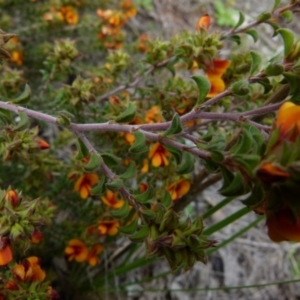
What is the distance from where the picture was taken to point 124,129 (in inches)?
35.6

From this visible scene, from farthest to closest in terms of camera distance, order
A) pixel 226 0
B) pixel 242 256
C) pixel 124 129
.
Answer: pixel 226 0, pixel 242 256, pixel 124 129

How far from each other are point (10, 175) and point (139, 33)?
1.51 m

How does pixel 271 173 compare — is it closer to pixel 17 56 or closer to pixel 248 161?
pixel 248 161

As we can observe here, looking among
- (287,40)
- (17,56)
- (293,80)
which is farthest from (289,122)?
(17,56)

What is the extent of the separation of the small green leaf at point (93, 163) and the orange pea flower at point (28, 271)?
0.25 meters

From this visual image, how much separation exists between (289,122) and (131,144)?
23.3 inches

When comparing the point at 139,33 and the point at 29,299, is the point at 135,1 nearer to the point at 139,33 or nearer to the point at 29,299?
the point at 139,33

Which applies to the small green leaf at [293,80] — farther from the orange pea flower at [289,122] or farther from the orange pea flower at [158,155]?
the orange pea flower at [158,155]

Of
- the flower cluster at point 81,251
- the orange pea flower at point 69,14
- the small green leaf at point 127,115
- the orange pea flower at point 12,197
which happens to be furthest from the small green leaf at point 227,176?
the orange pea flower at point 69,14

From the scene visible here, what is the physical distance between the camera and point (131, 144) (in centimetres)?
119

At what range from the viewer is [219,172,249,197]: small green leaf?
0.68 metres

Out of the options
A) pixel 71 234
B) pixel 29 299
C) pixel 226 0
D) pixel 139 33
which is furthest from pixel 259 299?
pixel 226 0

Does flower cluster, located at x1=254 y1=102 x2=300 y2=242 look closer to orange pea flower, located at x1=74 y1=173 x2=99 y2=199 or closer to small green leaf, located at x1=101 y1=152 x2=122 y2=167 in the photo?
small green leaf, located at x1=101 y1=152 x2=122 y2=167

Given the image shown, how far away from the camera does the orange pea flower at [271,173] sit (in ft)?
1.89
